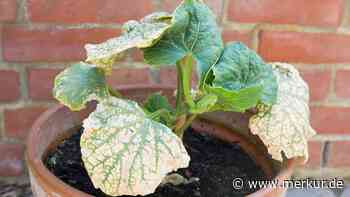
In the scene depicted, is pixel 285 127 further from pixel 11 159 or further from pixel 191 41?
pixel 11 159

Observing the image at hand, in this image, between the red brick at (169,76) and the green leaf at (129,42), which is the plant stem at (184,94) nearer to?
the green leaf at (129,42)

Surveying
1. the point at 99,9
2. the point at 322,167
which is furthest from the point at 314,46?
the point at 99,9

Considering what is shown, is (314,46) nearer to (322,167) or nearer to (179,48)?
(322,167)

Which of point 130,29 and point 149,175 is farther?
point 130,29

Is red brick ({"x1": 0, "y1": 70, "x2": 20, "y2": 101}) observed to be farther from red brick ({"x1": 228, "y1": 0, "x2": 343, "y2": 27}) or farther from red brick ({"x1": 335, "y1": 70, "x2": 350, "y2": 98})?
red brick ({"x1": 335, "y1": 70, "x2": 350, "y2": 98})

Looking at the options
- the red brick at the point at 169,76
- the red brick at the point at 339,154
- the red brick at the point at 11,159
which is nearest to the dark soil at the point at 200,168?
the red brick at the point at 169,76

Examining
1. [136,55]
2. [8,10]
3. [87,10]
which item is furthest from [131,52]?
[8,10]

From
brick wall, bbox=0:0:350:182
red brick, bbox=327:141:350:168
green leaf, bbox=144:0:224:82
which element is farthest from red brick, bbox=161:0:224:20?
red brick, bbox=327:141:350:168
